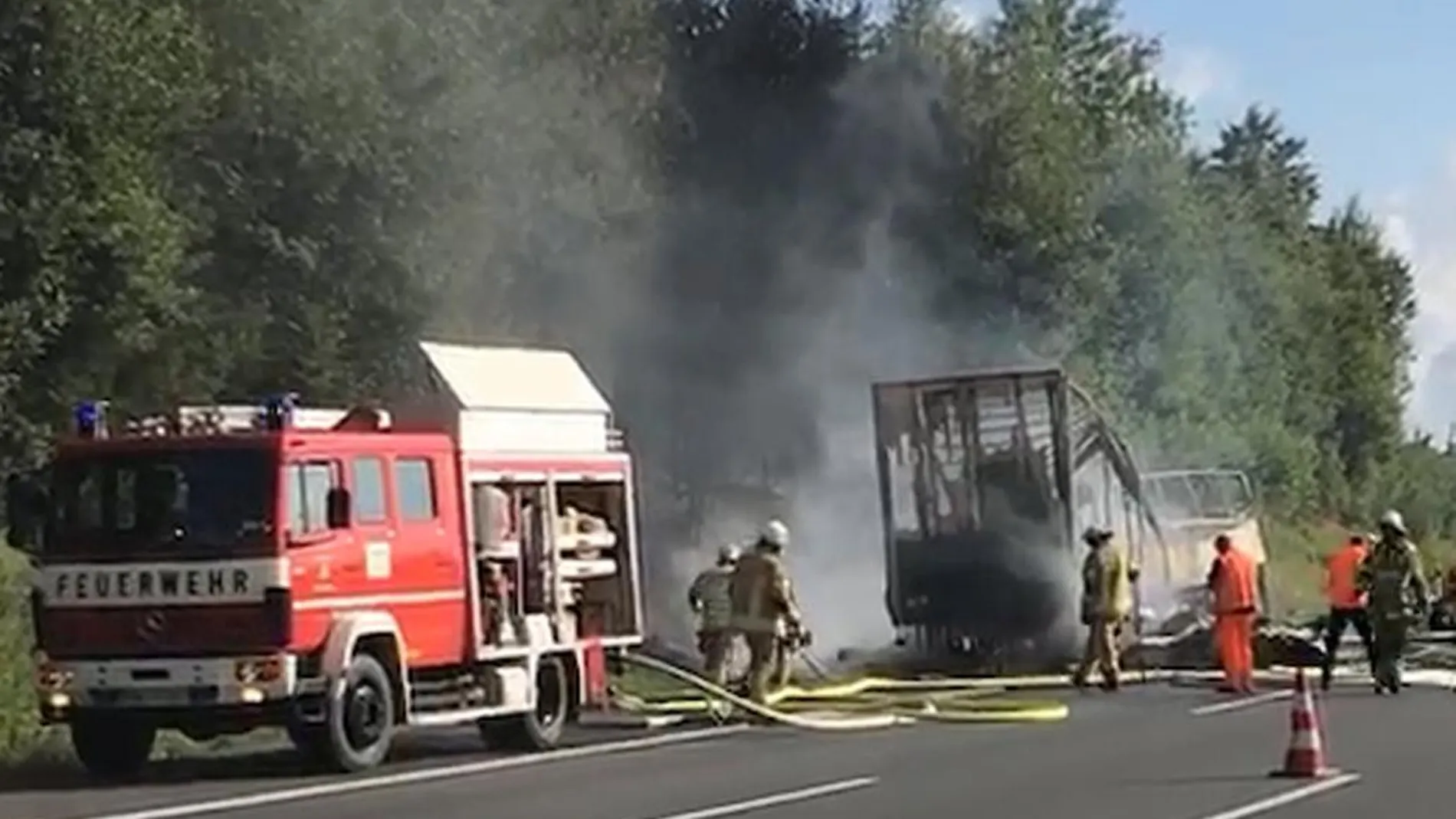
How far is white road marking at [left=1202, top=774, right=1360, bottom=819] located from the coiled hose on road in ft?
20.6

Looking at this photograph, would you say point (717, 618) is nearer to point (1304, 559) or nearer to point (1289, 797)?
point (1289, 797)

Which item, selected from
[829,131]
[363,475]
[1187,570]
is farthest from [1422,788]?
[829,131]

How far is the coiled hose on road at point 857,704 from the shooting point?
26062 millimetres

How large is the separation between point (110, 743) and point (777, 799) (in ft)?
18.1

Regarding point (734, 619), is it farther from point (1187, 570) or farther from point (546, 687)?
point (1187, 570)

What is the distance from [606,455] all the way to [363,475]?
4394 millimetres

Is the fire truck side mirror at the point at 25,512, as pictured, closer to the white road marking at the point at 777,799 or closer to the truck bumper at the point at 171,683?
the truck bumper at the point at 171,683

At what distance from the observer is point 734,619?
27.5 m

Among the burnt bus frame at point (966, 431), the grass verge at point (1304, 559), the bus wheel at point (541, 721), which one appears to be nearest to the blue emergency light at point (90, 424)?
the bus wheel at point (541, 721)

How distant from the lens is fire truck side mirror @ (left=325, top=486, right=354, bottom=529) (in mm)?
21375

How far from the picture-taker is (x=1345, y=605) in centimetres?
3120

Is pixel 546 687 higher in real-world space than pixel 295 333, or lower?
lower

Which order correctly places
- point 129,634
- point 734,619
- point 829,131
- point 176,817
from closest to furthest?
point 176,817
point 129,634
point 734,619
point 829,131

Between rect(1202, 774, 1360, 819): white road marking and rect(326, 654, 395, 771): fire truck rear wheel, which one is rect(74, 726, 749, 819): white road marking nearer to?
rect(326, 654, 395, 771): fire truck rear wheel
